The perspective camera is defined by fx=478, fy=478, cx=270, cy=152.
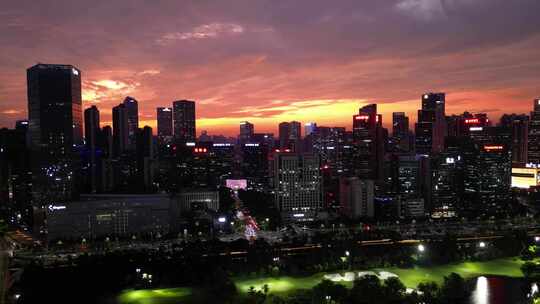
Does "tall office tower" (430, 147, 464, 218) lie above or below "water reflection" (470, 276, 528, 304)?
above

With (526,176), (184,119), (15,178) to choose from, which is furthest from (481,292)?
(184,119)

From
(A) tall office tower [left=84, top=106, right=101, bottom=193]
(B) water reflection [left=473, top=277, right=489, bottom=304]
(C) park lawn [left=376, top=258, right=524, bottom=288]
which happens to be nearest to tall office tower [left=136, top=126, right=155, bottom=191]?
(A) tall office tower [left=84, top=106, right=101, bottom=193]

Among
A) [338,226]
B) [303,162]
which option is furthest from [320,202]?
[338,226]

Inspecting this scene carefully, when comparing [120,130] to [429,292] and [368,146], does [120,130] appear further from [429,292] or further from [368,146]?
[429,292]

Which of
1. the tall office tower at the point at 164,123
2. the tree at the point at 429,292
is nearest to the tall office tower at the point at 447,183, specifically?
the tree at the point at 429,292

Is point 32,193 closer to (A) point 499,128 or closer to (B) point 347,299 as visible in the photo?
(B) point 347,299

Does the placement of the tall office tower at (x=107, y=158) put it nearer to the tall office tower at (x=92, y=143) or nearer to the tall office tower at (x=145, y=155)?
the tall office tower at (x=92, y=143)

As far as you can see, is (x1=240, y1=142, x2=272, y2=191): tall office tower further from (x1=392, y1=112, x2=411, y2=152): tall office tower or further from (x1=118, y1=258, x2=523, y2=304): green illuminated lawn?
(x1=118, y1=258, x2=523, y2=304): green illuminated lawn
